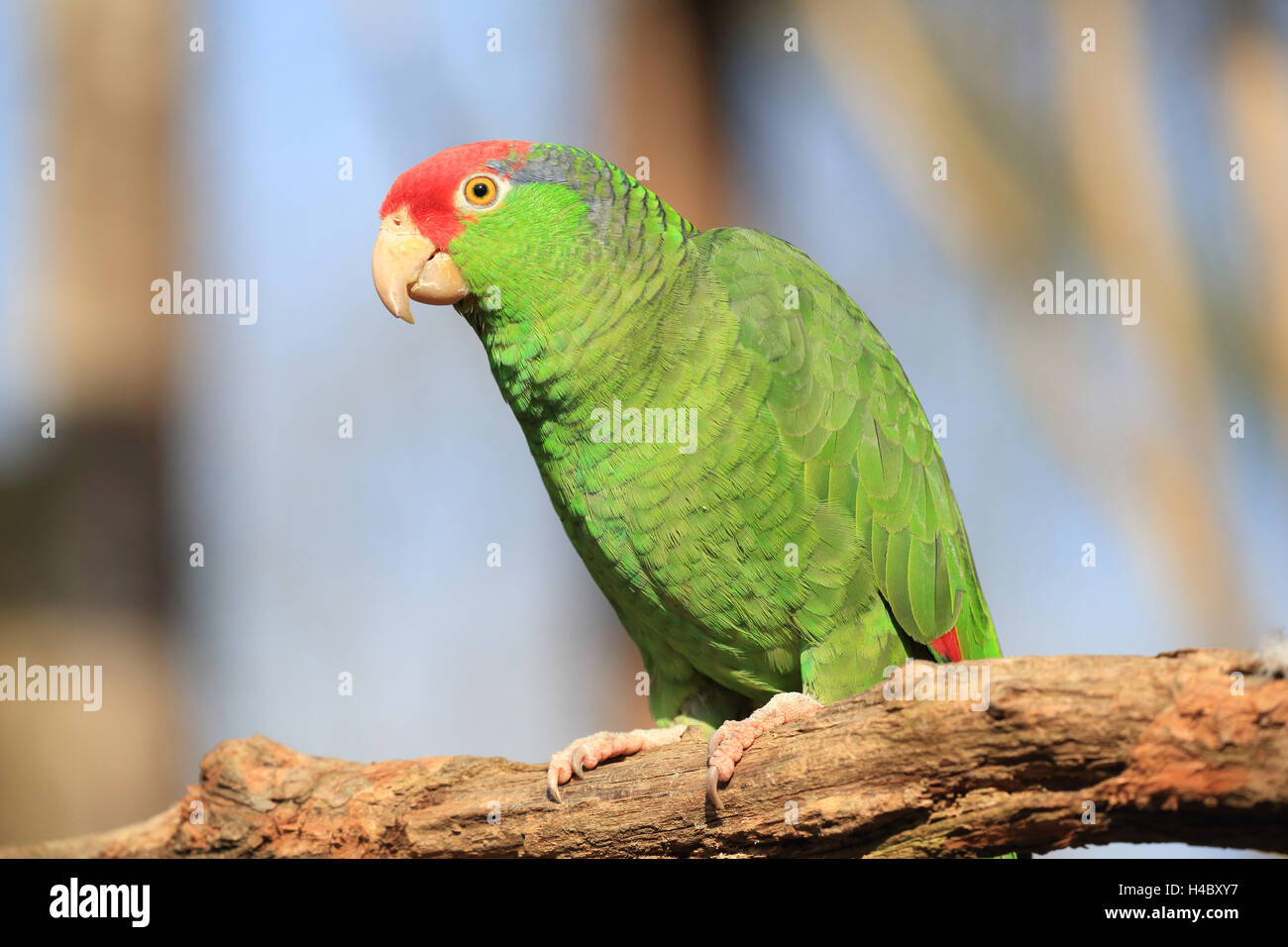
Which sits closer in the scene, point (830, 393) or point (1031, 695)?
point (1031, 695)

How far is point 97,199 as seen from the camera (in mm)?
7199

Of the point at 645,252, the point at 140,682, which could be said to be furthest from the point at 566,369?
the point at 140,682

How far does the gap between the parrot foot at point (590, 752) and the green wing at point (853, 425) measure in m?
1.07

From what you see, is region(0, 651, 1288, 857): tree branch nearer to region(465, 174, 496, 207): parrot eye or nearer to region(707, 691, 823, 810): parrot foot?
region(707, 691, 823, 810): parrot foot

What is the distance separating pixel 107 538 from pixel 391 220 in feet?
14.7

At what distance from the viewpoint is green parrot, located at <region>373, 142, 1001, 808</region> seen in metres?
3.33

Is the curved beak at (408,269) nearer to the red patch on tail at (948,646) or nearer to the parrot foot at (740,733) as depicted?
the parrot foot at (740,733)

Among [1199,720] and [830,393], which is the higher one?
[830,393]

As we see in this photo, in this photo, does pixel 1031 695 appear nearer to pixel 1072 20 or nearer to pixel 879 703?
pixel 879 703

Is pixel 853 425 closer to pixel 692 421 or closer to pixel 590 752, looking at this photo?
pixel 692 421

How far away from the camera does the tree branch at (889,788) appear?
2113 mm

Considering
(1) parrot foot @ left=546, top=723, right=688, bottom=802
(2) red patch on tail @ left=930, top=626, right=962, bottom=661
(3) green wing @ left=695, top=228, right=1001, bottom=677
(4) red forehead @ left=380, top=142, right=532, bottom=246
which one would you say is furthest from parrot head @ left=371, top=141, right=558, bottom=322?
(2) red patch on tail @ left=930, top=626, right=962, bottom=661

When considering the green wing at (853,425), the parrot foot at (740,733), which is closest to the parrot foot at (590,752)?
the parrot foot at (740,733)

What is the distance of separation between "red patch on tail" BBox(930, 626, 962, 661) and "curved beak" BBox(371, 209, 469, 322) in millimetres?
2250
